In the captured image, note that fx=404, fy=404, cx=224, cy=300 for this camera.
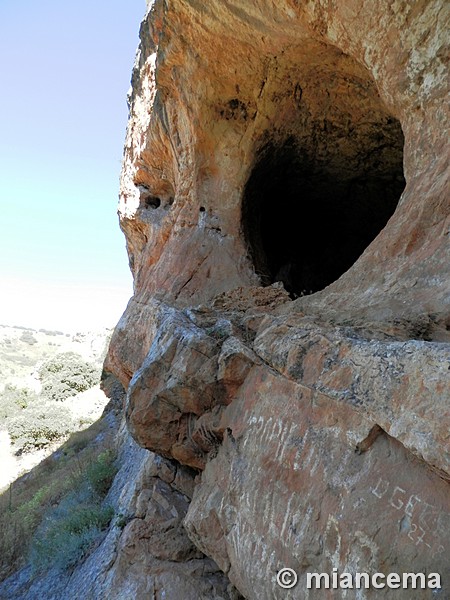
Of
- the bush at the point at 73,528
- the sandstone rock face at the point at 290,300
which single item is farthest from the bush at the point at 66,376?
the bush at the point at 73,528

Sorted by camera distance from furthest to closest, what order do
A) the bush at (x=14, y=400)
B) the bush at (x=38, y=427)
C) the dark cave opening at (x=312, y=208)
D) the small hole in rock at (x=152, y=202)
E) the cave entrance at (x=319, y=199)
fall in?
the bush at (x=14, y=400) → the bush at (x=38, y=427) → the small hole in rock at (x=152, y=202) → the dark cave opening at (x=312, y=208) → the cave entrance at (x=319, y=199)

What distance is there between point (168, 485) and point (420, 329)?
3.43 meters

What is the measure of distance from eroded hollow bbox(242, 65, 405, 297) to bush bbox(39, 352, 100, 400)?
372 inches

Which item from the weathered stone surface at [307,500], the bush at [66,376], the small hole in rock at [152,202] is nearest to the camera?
the weathered stone surface at [307,500]

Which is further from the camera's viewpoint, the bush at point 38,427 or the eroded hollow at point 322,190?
the bush at point 38,427

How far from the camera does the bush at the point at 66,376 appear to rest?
14.8 metres

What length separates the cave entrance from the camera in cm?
688

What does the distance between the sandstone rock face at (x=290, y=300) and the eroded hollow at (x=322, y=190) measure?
0.04 meters

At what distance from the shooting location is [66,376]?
607 inches

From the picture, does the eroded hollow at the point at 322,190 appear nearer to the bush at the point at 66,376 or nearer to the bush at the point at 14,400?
the bush at the point at 66,376

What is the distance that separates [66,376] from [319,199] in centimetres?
1163

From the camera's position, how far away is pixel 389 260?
3.64m

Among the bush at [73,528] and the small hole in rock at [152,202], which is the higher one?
the small hole in rock at [152,202]

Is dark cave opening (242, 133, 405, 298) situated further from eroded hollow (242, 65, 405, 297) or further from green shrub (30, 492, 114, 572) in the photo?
green shrub (30, 492, 114, 572)
